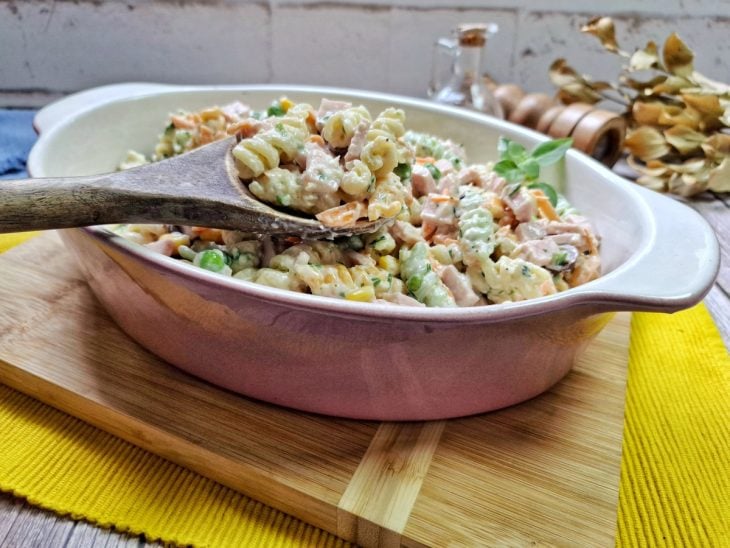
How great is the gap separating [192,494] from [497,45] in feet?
6.56

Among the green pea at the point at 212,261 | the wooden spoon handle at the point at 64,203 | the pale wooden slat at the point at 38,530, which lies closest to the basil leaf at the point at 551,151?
the green pea at the point at 212,261

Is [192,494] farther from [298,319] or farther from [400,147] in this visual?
[400,147]

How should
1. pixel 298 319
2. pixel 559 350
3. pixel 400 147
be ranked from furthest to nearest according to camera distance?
pixel 400 147, pixel 559 350, pixel 298 319

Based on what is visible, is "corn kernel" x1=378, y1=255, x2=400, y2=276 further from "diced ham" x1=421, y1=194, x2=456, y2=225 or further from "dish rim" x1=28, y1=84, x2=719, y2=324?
"dish rim" x1=28, y1=84, x2=719, y2=324

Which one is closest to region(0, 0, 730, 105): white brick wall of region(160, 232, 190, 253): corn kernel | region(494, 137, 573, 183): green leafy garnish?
region(494, 137, 573, 183): green leafy garnish

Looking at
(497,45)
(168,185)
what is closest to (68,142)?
(168,185)

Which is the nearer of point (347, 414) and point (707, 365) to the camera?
point (347, 414)

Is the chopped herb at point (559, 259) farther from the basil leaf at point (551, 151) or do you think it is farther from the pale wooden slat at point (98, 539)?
the pale wooden slat at point (98, 539)

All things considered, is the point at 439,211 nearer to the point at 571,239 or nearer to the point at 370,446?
the point at 571,239

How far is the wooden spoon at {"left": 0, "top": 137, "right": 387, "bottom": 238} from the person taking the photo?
33.1 inches

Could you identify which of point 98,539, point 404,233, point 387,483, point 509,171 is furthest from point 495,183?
point 98,539

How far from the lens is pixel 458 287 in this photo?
3.43 ft

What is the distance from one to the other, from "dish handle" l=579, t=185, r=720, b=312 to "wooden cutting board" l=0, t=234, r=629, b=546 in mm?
226

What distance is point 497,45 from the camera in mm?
2332
